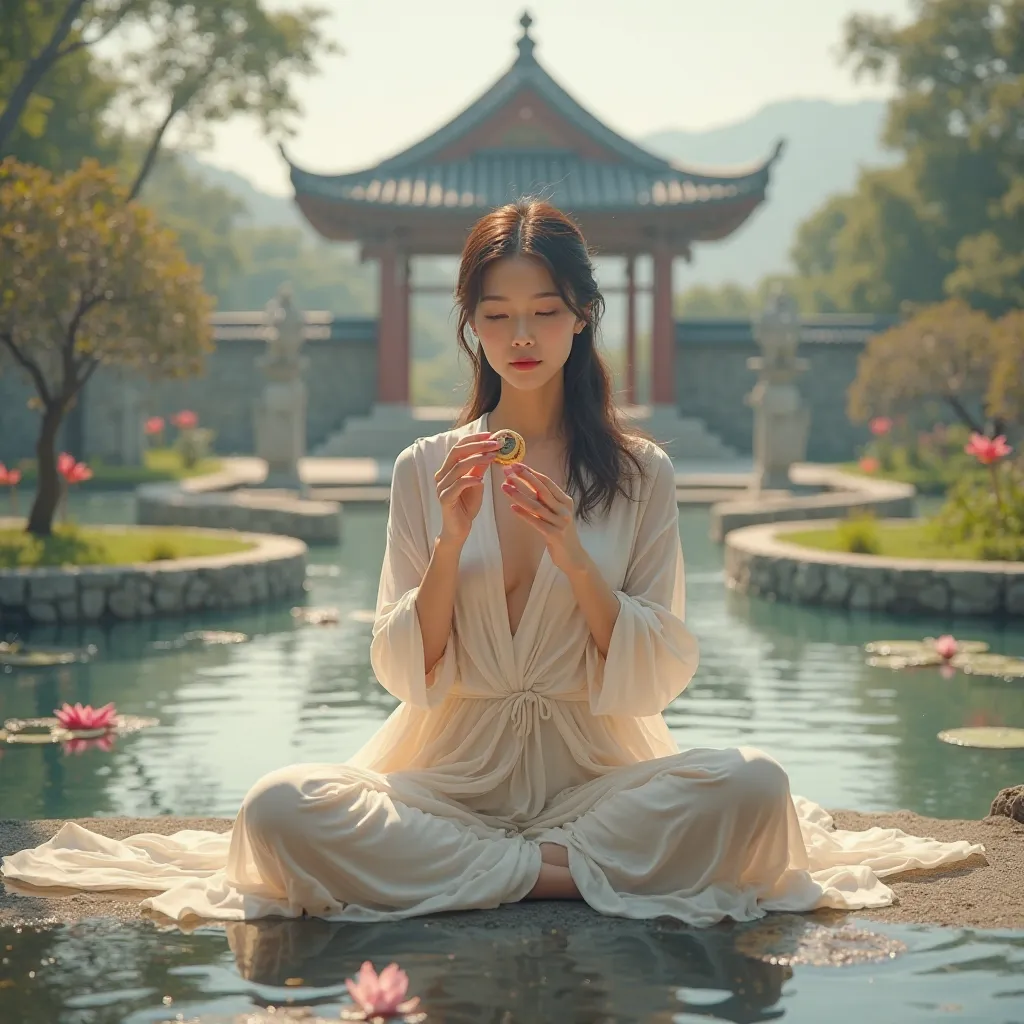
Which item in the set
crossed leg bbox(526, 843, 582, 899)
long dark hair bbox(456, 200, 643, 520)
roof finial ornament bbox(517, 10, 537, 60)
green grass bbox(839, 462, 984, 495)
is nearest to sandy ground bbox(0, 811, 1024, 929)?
crossed leg bbox(526, 843, 582, 899)

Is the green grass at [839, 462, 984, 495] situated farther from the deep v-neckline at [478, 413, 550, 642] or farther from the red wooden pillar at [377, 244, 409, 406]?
the deep v-neckline at [478, 413, 550, 642]

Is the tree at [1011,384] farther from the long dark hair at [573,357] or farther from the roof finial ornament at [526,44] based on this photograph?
the roof finial ornament at [526,44]

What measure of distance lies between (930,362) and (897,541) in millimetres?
8972

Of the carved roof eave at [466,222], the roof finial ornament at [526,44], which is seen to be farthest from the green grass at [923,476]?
the roof finial ornament at [526,44]

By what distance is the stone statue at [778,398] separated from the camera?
60.7 feet

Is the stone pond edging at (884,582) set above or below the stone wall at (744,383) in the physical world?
below

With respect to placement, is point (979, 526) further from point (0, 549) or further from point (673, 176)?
point (673, 176)

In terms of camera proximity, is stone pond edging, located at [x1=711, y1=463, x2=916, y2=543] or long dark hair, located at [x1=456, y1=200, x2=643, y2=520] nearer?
long dark hair, located at [x1=456, y1=200, x2=643, y2=520]

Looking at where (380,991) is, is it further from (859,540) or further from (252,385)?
(252,385)

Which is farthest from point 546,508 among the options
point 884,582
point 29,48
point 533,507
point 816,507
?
point 29,48

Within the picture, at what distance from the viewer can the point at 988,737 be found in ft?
22.1

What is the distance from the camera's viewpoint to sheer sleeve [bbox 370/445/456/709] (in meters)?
4.12

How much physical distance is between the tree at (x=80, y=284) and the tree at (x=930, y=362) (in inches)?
423

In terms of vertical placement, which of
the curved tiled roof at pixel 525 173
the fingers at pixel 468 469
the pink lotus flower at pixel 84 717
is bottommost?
the pink lotus flower at pixel 84 717
